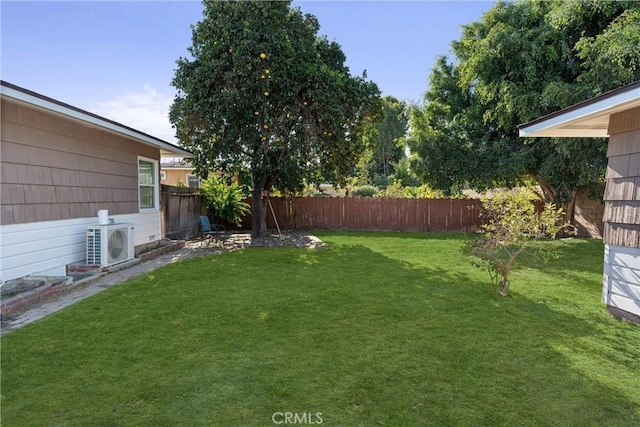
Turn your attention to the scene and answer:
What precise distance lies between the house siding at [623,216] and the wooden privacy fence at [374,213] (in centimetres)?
994

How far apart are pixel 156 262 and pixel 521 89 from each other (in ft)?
35.8

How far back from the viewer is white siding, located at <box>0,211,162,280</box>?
4.65 meters

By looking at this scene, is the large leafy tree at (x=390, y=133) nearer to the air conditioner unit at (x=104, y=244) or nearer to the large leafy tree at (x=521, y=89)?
the large leafy tree at (x=521, y=89)

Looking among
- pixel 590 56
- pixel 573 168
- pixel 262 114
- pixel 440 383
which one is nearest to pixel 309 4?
pixel 262 114

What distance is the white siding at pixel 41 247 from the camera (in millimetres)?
4652

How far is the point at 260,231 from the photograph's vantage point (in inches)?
456

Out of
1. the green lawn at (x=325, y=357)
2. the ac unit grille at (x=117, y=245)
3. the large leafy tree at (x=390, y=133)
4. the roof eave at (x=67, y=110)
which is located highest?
the large leafy tree at (x=390, y=133)

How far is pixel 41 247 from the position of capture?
17.1 feet

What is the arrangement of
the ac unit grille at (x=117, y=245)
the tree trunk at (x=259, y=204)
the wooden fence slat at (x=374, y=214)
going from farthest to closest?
the wooden fence slat at (x=374, y=214), the tree trunk at (x=259, y=204), the ac unit grille at (x=117, y=245)

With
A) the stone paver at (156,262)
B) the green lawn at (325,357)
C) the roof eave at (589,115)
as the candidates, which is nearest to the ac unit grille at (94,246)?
the stone paver at (156,262)

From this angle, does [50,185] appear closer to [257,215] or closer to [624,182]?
[257,215]

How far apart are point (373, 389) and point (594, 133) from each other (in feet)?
17.6

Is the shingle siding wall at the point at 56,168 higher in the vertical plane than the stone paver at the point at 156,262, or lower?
higher

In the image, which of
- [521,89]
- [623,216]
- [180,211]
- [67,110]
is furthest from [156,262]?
[521,89]
